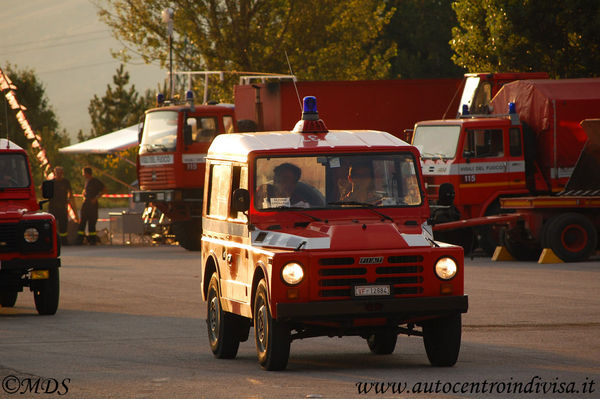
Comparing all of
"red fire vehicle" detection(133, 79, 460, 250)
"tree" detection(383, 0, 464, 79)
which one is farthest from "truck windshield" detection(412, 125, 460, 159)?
"tree" detection(383, 0, 464, 79)

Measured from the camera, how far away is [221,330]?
13383 millimetres

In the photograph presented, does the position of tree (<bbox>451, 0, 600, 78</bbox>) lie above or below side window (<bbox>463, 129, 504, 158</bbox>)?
above

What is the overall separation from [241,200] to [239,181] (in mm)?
697

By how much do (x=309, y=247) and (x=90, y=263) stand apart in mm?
18848

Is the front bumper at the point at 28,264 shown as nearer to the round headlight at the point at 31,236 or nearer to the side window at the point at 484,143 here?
the round headlight at the point at 31,236

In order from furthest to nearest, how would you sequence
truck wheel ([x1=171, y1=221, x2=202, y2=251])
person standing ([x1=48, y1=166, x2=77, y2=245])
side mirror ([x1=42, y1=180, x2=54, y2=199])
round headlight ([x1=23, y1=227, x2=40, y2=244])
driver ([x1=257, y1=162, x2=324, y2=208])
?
person standing ([x1=48, y1=166, x2=77, y2=245]), truck wheel ([x1=171, y1=221, x2=202, y2=251]), side mirror ([x1=42, y1=180, x2=54, y2=199]), round headlight ([x1=23, y1=227, x2=40, y2=244]), driver ([x1=257, y1=162, x2=324, y2=208])

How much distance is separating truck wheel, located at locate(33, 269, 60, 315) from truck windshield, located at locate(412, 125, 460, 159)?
39.5ft

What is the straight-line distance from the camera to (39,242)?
737 inches

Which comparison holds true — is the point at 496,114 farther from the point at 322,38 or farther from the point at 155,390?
the point at 322,38

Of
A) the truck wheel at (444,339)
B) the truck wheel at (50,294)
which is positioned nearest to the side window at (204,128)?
the truck wheel at (50,294)

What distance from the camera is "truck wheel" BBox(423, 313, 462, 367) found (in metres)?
11.9

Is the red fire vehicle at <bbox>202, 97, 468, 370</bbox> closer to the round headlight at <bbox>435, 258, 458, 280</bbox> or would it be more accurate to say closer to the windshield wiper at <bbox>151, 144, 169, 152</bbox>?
the round headlight at <bbox>435, 258, 458, 280</bbox>

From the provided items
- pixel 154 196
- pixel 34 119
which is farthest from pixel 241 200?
pixel 34 119
